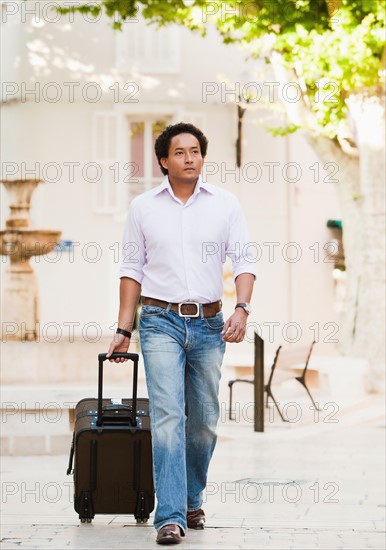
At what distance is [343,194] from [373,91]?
1.97m

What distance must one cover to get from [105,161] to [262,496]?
21.5 m

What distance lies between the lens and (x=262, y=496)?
8.52m

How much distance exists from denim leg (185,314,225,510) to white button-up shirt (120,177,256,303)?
0.17 metres

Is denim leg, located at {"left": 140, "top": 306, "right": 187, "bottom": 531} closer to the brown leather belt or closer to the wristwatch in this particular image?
the brown leather belt

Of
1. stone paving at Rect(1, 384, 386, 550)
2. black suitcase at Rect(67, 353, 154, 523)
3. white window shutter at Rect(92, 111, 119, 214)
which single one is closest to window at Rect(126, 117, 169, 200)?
white window shutter at Rect(92, 111, 119, 214)

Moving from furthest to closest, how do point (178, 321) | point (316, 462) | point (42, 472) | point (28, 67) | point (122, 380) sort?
1. point (28, 67)
2. point (122, 380)
3. point (316, 462)
4. point (42, 472)
5. point (178, 321)

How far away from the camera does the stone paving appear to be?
6.29 meters

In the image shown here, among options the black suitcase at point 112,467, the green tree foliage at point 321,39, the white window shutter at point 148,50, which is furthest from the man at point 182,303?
the white window shutter at point 148,50

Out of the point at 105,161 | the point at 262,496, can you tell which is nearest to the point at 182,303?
the point at 262,496

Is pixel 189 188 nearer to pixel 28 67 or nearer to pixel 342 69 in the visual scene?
pixel 342 69

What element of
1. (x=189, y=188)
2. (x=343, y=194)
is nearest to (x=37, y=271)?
(x=343, y=194)

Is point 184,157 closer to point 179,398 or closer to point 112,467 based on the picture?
point 179,398

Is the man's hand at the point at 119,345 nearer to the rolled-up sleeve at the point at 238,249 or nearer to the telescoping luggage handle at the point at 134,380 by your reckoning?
the telescoping luggage handle at the point at 134,380

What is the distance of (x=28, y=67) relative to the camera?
29172 mm
